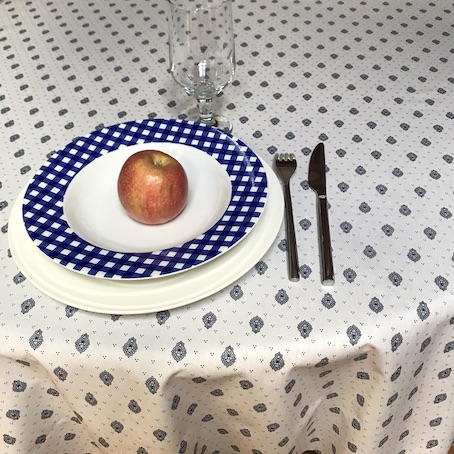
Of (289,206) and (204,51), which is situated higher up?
(204,51)

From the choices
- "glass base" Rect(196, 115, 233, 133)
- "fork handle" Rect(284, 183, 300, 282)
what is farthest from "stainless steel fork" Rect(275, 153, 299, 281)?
"glass base" Rect(196, 115, 233, 133)

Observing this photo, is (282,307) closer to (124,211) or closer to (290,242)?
(290,242)

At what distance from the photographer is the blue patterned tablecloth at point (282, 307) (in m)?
0.55

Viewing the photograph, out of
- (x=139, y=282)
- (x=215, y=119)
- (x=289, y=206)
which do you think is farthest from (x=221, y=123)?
(x=139, y=282)

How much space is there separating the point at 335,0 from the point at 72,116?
0.57 metres

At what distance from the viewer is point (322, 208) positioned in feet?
2.18

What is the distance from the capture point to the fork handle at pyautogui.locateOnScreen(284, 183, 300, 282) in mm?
597

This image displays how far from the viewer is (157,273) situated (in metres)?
0.55

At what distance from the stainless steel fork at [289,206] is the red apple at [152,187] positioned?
125mm

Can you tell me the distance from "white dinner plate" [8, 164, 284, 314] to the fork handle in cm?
2

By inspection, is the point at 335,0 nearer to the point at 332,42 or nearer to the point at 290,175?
the point at 332,42

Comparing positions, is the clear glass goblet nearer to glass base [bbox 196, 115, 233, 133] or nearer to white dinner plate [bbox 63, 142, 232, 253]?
glass base [bbox 196, 115, 233, 133]

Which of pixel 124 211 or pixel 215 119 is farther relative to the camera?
pixel 215 119

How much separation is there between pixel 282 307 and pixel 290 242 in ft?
0.28
